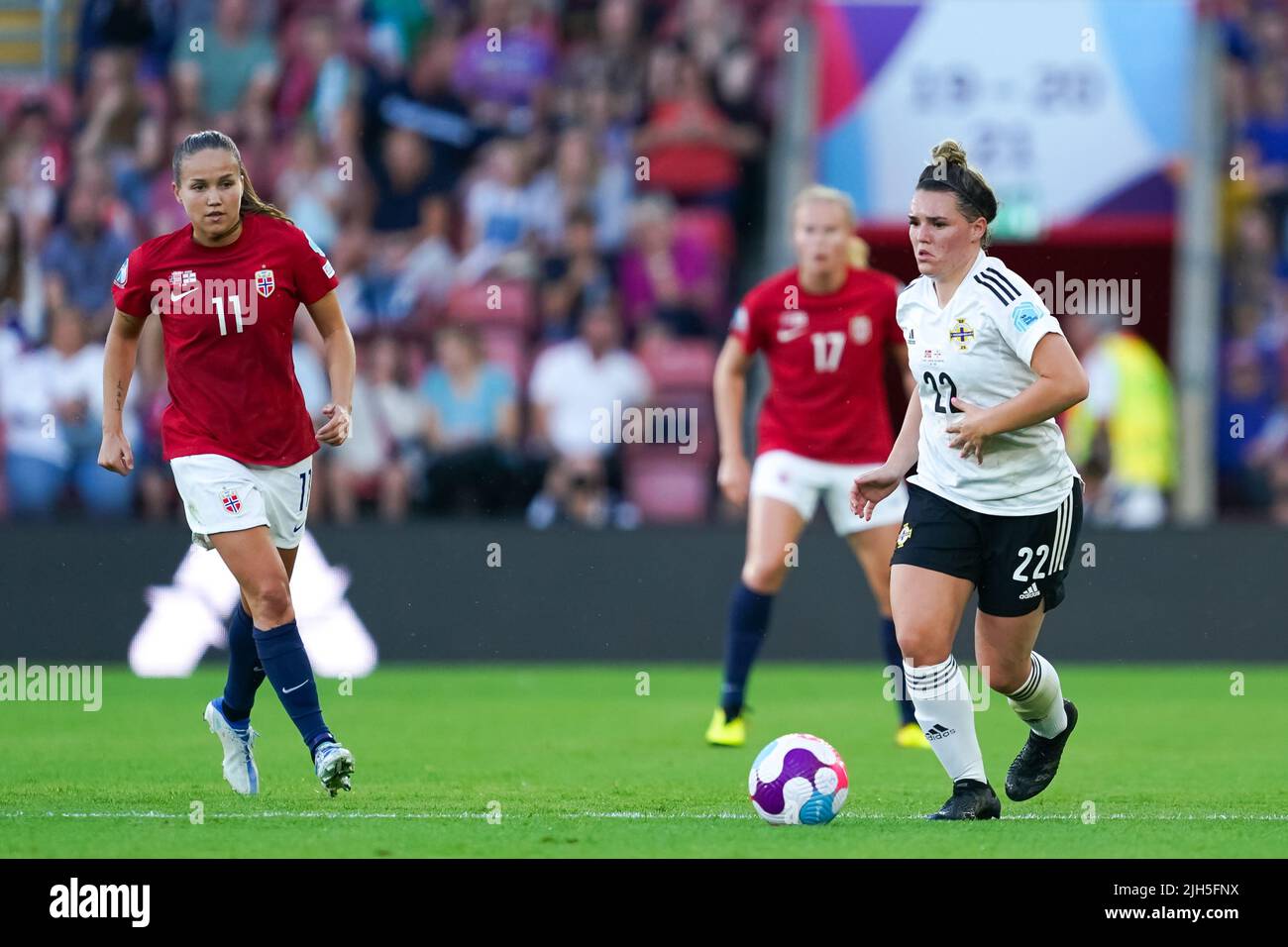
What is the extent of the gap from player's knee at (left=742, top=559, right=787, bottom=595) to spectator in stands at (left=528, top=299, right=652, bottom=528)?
4279mm

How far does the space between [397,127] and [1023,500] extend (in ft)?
30.2

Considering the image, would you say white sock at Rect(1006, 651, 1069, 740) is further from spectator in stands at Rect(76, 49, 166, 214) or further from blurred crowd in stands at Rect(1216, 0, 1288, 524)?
spectator in stands at Rect(76, 49, 166, 214)

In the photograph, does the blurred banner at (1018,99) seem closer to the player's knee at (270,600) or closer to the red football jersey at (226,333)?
the red football jersey at (226,333)

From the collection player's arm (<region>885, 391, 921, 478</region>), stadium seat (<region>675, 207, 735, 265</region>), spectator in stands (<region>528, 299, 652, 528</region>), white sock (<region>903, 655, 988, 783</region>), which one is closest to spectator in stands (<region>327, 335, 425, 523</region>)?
spectator in stands (<region>528, 299, 652, 528</region>)

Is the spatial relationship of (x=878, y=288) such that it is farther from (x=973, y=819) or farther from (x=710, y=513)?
(x=710, y=513)

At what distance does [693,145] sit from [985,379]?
28.2ft

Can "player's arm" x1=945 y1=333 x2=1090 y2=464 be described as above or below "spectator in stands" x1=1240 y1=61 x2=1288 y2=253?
below

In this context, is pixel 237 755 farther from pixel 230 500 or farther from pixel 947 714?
pixel 947 714

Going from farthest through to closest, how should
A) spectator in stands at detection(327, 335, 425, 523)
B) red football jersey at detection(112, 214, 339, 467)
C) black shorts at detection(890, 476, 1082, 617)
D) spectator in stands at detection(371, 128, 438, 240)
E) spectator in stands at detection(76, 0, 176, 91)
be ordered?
spectator in stands at detection(76, 0, 176, 91) → spectator in stands at detection(371, 128, 438, 240) → spectator in stands at detection(327, 335, 425, 523) → red football jersey at detection(112, 214, 339, 467) → black shorts at detection(890, 476, 1082, 617)

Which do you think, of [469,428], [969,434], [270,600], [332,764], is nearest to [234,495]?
[270,600]

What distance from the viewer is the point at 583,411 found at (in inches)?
540

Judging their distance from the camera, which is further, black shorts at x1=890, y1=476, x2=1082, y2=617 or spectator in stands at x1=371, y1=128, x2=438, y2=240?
spectator in stands at x1=371, y1=128, x2=438, y2=240

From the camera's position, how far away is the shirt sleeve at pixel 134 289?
22.5 feet

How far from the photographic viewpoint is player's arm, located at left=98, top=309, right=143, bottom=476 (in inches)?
274
